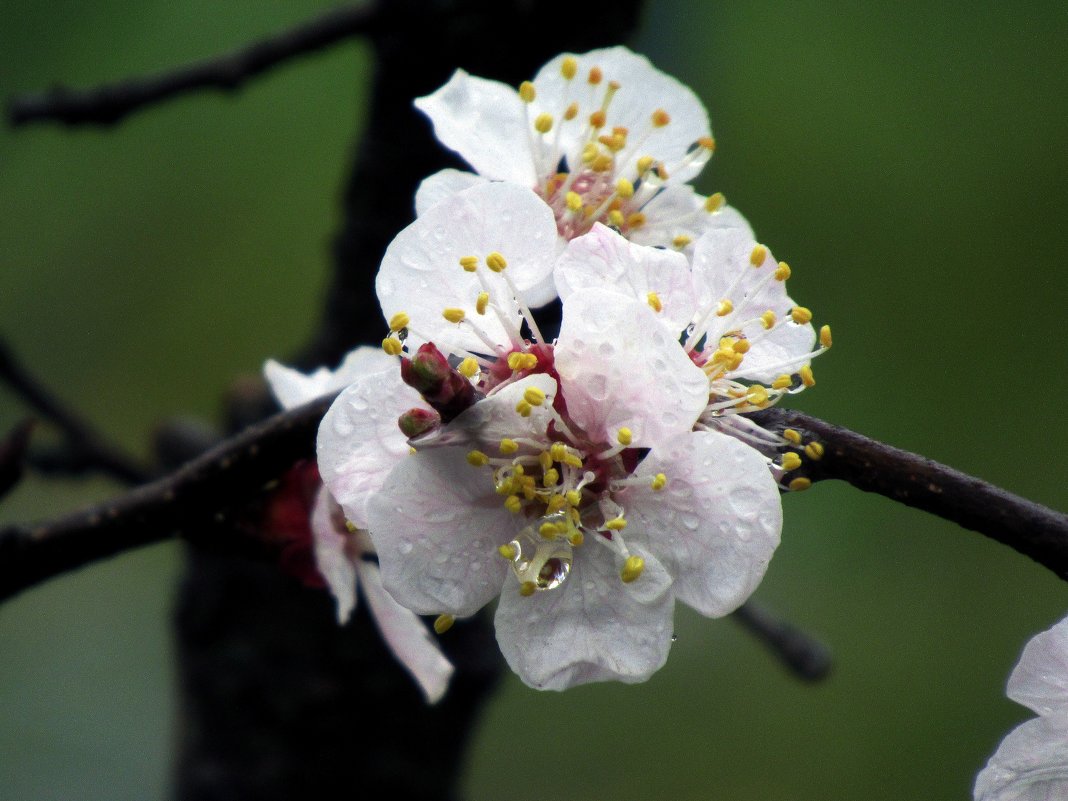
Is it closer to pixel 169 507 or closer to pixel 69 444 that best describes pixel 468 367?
pixel 169 507

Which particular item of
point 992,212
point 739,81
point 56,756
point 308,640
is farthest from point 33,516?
point 992,212

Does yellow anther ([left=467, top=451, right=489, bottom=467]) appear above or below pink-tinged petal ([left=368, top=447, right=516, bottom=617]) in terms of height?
above

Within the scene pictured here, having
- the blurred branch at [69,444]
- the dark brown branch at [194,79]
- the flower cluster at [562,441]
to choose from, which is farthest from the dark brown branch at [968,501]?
the blurred branch at [69,444]

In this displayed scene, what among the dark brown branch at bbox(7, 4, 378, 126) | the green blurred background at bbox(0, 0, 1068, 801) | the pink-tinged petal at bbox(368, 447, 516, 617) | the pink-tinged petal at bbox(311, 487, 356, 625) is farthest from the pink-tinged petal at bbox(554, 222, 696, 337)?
the green blurred background at bbox(0, 0, 1068, 801)

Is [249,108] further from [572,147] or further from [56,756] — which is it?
[572,147]

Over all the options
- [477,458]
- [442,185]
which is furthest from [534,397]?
[442,185]

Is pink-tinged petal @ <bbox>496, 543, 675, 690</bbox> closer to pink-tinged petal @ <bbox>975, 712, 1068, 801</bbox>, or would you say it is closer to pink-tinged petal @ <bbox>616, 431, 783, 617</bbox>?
pink-tinged petal @ <bbox>616, 431, 783, 617</bbox>

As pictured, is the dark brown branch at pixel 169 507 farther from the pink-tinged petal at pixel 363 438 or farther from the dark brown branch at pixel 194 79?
the dark brown branch at pixel 194 79
